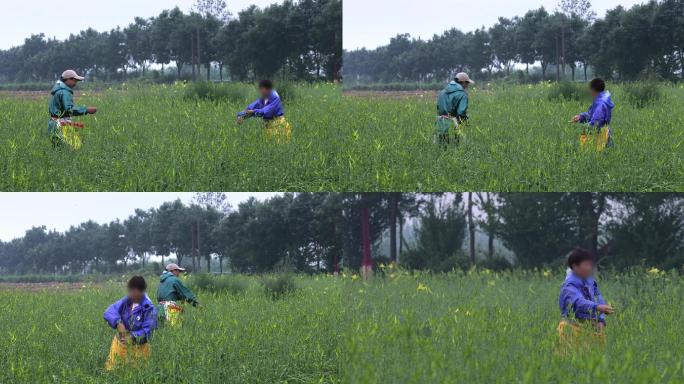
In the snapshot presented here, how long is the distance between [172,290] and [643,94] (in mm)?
9335

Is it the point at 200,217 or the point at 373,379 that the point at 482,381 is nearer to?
the point at 373,379

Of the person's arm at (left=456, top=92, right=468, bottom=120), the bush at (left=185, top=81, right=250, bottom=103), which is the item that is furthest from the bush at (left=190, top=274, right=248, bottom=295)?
the person's arm at (left=456, top=92, right=468, bottom=120)

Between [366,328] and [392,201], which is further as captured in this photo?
[392,201]

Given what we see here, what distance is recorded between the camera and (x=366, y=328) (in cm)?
789

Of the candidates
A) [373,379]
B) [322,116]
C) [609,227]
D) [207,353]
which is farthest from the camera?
[322,116]

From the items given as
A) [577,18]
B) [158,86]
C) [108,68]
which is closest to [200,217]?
[158,86]

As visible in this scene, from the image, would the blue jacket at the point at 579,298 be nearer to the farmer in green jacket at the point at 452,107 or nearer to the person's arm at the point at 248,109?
the farmer in green jacket at the point at 452,107

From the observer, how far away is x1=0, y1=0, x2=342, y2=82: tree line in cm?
1377

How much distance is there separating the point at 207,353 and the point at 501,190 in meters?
4.06

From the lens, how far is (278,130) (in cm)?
1011

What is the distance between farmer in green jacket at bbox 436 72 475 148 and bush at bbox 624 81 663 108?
16.0ft

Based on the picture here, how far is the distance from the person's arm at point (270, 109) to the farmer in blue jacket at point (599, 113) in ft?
12.9

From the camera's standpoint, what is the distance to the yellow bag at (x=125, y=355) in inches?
274

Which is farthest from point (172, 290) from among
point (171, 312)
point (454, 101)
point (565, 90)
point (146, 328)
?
point (565, 90)
